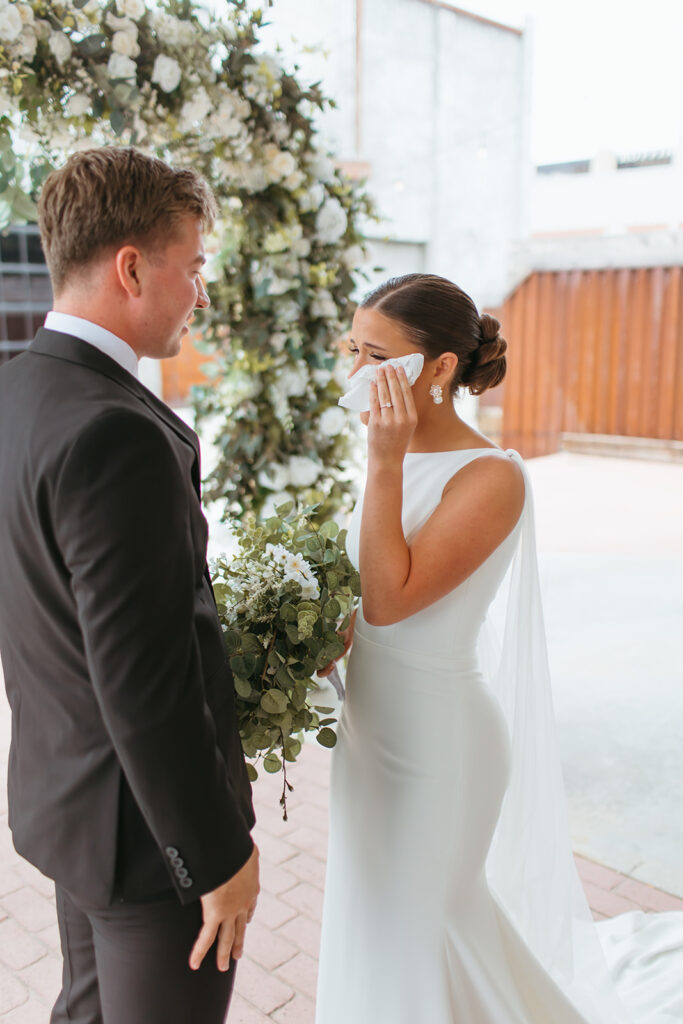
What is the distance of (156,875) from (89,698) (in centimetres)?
28

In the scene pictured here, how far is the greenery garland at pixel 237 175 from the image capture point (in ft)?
9.32

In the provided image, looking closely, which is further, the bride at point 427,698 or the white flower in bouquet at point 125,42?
the white flower in bouquet at point 125,42

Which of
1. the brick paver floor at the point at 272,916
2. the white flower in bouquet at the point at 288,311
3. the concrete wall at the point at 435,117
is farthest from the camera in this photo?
the concrete wall at the point at 435,117

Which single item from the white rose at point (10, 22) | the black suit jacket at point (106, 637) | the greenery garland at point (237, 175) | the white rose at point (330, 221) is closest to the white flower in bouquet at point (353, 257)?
the greenery garland at point (237, 175)

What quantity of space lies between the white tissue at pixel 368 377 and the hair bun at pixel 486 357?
18 centimetres

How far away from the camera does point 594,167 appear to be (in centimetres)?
1859

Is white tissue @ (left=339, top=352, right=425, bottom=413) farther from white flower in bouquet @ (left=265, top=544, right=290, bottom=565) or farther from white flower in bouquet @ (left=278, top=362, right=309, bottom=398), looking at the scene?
white flower in bouquet @ (left=278, top=362, right=309, bottom=398)

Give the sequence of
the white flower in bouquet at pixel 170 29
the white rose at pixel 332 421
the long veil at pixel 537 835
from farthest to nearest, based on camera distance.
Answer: the white rose at pixel 332 421 → the white flower in bouquet at pixel 170 29 → the long veil at pixel 537 835

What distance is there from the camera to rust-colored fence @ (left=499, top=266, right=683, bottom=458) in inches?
476

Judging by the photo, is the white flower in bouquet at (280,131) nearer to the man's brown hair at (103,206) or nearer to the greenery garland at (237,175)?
the greenery garland at (237,175)

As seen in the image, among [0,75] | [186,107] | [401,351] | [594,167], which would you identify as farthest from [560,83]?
[594,167]

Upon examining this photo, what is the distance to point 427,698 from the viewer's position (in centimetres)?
180

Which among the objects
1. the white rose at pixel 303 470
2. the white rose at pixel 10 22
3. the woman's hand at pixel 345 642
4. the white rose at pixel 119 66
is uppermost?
the white rose at pixel 10 22

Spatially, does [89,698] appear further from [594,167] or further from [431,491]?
[594,167]
